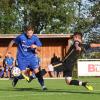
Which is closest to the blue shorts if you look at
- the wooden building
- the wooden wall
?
the wooden building

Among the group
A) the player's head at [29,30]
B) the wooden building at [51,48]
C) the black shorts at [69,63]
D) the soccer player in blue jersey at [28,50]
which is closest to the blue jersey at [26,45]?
the soccer player in blue jersey at [28,50]

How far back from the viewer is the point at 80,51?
1256 cm

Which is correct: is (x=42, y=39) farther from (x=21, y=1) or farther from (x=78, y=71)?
(x=21, y=1)

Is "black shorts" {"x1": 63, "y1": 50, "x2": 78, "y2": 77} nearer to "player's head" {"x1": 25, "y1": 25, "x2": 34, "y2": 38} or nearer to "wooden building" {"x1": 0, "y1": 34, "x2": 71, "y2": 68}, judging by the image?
"player's head" {"x1": 25, "y1": 25, "x2": 34, "y2": 38}

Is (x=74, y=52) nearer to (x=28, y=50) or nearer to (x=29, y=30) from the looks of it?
(x=29, y=30)

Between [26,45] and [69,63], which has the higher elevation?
[26,45]

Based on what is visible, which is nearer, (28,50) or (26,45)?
(26,45)

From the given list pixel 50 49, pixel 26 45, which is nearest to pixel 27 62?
pixel 26 45

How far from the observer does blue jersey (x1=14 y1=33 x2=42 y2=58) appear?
1361 cm

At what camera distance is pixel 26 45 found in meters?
13.6

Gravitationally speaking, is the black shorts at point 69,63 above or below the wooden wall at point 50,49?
above

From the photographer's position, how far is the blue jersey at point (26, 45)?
13.6m

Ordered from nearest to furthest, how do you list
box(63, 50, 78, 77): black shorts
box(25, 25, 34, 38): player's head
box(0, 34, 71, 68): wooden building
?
box(63, 50, 78, 77): black shorts, box(25, 25, 34, 38): player's head, box(0, 34, 71, 68): wooden building

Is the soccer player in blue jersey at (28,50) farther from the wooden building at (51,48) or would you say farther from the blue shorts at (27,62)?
the wooden building at (51,48)
